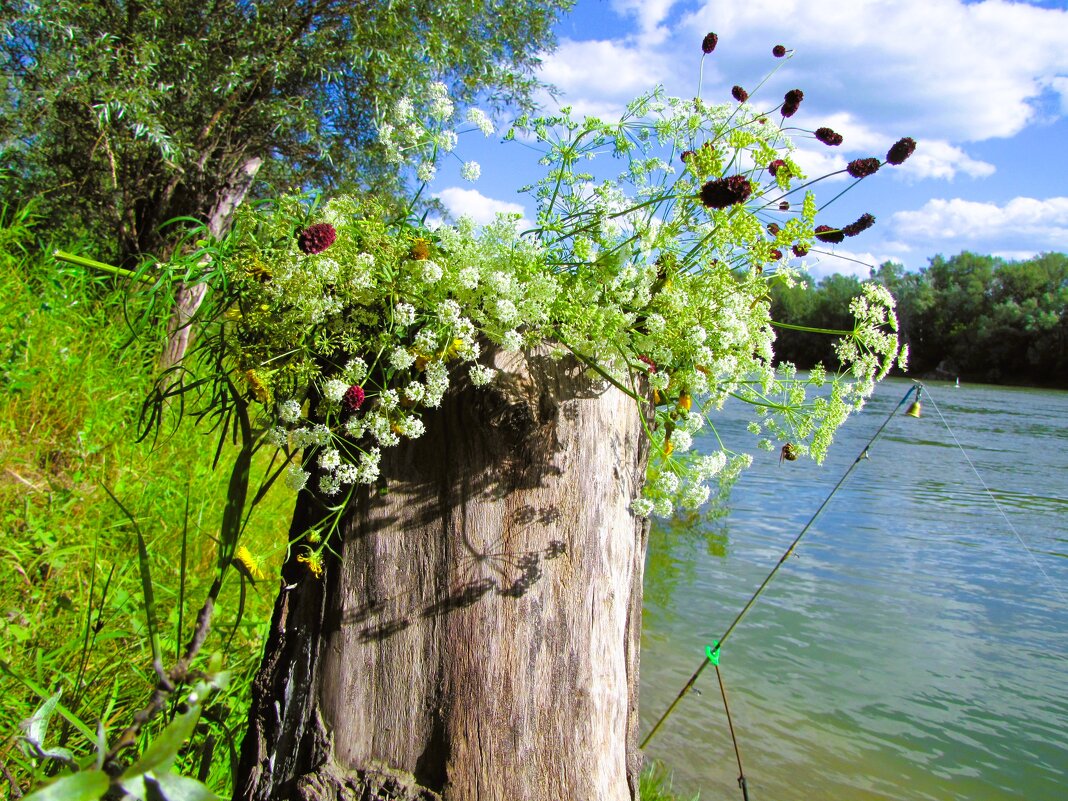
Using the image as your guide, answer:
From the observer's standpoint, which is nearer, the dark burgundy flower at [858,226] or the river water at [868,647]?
the dark burgundy flower at [858,226]

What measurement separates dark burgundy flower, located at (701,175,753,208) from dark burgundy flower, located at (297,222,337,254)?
2.31 feet

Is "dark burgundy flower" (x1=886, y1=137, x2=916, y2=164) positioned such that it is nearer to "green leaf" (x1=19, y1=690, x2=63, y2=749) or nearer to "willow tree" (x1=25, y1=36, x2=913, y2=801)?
"willow tree" (x1=25, y1=36, x2=913, y2=801)

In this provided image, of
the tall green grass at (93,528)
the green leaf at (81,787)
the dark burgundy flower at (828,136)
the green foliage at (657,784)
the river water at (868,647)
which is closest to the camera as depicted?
the green leaf at (81,787)

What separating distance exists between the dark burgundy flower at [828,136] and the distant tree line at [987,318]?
4676 centimetres

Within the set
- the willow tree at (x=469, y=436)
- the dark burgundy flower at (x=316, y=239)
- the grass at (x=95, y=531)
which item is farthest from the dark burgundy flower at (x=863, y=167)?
the grass at (x=95, y=531)

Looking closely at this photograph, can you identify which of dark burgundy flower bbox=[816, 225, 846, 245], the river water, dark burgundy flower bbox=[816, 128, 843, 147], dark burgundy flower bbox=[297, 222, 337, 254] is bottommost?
the river water

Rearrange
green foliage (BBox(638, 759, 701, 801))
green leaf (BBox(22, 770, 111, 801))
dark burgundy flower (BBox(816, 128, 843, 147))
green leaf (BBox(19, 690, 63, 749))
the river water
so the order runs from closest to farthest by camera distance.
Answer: green leaf (BBox(22, 770, 111, 801)), green leaf (BBox(19, 690, 63, 749)), dark burgundy flower (BBox(816, 128, 843, 147)), green foliage (BBox(638, 759, 701, 801)), the river water

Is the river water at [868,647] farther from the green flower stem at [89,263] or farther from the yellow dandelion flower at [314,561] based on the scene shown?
the green flower stem at [89,263]

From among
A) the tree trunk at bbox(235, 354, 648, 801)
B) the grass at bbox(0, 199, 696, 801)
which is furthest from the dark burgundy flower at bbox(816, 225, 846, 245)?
the grass at bbox(0, 199, 696, 801)

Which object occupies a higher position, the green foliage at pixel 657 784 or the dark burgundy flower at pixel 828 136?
the dark burgundy flower at pixel 828 136

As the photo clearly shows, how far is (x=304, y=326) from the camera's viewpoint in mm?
1422

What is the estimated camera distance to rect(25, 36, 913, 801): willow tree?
144 cm

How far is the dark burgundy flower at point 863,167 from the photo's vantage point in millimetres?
1563

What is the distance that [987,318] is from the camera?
175 ft
